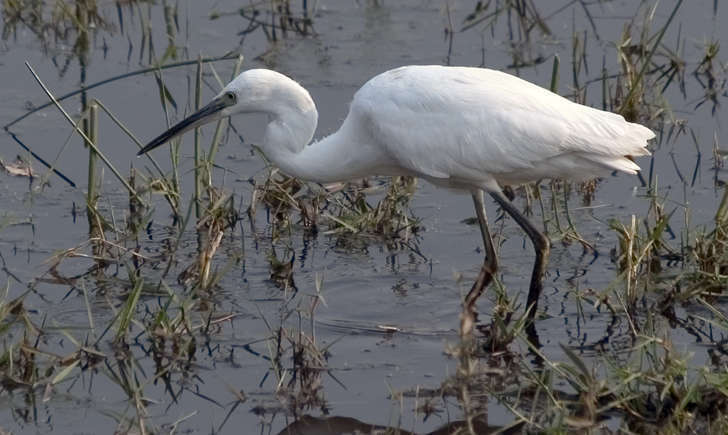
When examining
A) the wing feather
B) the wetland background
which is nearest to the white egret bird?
the wing feather

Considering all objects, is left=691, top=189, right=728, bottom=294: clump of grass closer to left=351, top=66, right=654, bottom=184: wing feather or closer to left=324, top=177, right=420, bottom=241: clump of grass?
left=351, top=66, right=654, bottom=184: wing feather

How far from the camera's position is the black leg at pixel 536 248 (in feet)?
21.8

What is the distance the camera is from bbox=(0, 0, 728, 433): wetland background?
18.2 feet

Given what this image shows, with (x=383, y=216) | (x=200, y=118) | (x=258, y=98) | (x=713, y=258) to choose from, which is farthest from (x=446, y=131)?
(x=713, y=258)

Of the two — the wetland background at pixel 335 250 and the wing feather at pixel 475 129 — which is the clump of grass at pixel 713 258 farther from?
the wing feather at pixel 475 129

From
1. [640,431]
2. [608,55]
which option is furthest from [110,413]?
[608,55]

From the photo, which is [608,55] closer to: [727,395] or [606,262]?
[606,262]

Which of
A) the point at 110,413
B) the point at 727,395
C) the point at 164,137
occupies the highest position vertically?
the point at 164,137

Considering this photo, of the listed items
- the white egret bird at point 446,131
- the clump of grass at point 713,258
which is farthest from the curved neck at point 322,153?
the clump of grass at point 713,258

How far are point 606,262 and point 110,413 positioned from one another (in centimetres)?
279

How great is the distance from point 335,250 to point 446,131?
3.90 ft

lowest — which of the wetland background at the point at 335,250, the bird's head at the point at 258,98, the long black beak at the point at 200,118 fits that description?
the wetland background at the point at 335,250

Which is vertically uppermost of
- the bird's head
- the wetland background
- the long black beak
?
the bird's head

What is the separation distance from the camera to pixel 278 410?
557 centimetres
